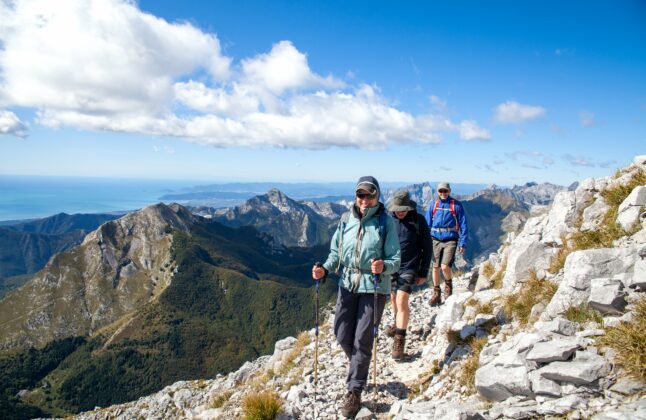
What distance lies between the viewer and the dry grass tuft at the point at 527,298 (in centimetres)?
812

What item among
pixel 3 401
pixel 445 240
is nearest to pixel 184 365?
pixel 3 401

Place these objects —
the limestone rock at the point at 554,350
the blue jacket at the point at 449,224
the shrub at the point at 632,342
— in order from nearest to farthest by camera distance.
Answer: the shrub at the point at 632,342, the limestone rock at the point at 554,350, the blue jacket at the point at 449,224

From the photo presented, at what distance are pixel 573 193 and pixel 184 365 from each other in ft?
620

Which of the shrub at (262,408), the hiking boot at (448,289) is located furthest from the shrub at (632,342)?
the hiking boot at (448,289)

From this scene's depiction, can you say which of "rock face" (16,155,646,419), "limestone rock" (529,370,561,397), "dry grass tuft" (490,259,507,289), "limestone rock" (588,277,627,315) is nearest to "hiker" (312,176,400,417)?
"rock face" (16,155,646,419)

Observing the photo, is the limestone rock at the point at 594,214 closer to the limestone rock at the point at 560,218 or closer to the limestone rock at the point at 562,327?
the limestone rock at the point at 560,218

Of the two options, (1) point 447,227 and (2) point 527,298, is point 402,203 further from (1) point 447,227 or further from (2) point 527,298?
(1) point 447,227

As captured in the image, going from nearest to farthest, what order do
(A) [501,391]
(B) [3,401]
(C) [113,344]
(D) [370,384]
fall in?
(A) [501,391], (D) [370,384], (B) [3,401], (C) [113,344]

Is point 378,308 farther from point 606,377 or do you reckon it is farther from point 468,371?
point 606,377

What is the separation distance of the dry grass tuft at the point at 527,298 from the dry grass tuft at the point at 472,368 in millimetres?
1155

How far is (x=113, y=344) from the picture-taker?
593 feet

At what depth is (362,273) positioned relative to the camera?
7527 millimetres

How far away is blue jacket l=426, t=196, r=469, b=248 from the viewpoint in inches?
512

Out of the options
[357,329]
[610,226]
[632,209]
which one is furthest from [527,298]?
[357,329]
